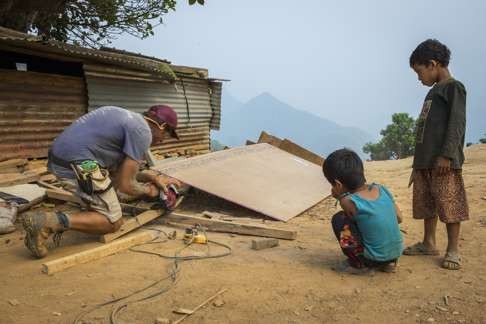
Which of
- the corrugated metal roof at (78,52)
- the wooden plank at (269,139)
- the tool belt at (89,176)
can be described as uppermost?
the corrugated metal roof at (78,52)

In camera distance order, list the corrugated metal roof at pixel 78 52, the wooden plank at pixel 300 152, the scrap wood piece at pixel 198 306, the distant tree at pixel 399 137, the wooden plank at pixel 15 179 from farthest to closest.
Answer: the distant tree at pixel 399 137
the wooden plank at pixel 300 152
the corrugated metal roof at pixel 78 52
the wooden plank at pixel 15 179
the scrap wood piece at pixel 198 306

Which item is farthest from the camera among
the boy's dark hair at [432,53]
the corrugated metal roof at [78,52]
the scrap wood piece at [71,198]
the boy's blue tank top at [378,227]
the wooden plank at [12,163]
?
the wooden plank at [12,163]

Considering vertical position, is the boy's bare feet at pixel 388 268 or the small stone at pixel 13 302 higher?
the boy's bare feet at pixel 388 268

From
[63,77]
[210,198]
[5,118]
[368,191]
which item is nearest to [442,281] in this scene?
[368,191]

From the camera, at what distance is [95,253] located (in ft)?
11.4

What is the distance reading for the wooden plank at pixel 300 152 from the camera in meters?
8.43

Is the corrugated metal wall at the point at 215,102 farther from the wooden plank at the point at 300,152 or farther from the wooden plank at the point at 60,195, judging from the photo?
the wooden plank at the point at 60,195

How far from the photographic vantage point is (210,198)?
610cm

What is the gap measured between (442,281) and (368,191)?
841 mm

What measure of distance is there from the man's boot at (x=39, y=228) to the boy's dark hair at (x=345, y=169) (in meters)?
2.31

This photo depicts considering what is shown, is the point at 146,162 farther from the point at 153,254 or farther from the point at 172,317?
the point at 172,317

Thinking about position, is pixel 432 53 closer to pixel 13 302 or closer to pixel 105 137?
pixel 105 137

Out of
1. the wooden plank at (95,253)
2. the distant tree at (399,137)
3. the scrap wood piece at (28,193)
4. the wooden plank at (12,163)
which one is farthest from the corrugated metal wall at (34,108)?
the distant tree at (399,137)

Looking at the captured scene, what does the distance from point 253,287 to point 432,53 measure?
239cm
